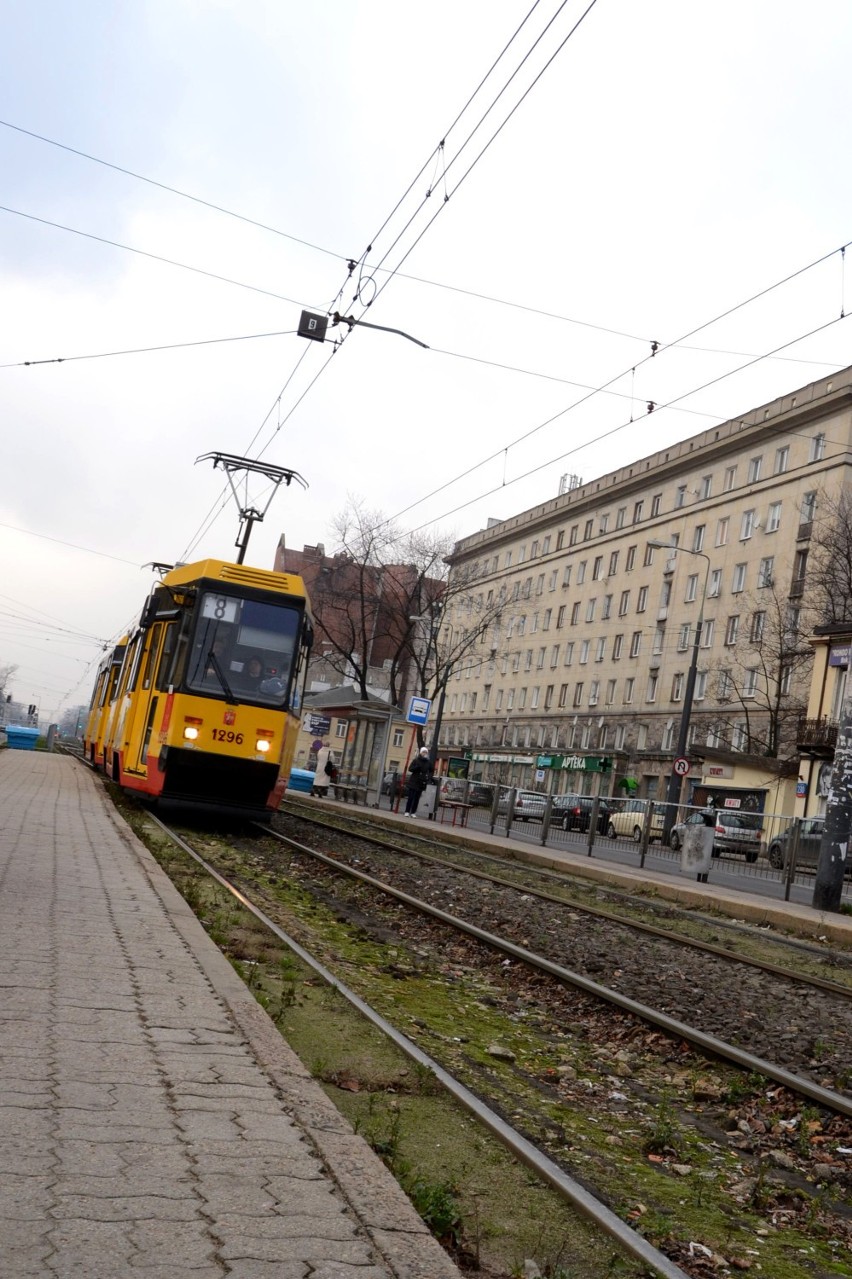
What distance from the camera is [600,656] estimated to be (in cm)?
7375

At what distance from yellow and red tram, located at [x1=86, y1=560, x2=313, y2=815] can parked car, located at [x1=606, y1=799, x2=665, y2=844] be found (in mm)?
7820

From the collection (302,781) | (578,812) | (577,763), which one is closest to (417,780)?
(578,812)

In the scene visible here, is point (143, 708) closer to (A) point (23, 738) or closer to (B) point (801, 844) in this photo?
(B) point (801, 844)

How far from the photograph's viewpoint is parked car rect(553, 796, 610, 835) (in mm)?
25469

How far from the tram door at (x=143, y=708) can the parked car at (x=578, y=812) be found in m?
9.33

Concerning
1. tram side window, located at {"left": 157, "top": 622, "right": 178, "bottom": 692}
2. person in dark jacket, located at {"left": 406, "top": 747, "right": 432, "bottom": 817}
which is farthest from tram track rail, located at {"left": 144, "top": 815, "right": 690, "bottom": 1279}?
person in dark jacket, located at {"left": 406, "top": 747, "right": 432, "bottom": 817}

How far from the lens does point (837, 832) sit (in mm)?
18453

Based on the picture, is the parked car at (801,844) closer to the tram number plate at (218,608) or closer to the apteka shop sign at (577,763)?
the tram number plate at (218,608)

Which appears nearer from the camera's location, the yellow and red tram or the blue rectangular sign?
the yellow and red tram

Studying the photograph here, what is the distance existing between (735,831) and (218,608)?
898 centimetres

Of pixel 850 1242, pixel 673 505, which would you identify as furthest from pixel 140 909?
pixel 673 505

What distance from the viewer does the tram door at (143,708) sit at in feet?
62.2

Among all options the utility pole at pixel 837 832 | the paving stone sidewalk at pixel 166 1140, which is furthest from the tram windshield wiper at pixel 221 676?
the paving stone sidewalk at pixel 166 1140

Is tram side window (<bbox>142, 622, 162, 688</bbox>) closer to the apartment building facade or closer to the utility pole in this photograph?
the utility pole
